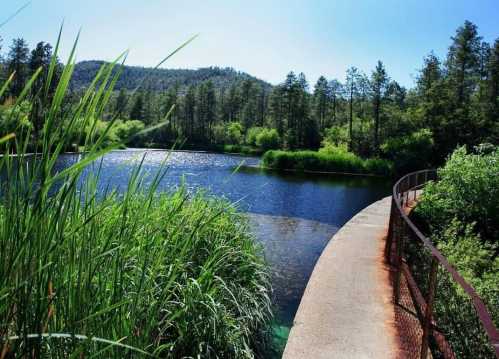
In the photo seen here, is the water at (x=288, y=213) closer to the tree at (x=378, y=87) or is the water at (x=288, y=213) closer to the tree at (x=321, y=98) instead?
the tree at (x=378, y=87)

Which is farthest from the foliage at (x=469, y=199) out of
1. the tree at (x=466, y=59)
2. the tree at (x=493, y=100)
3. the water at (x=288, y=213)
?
the tree at (x=466, y=59)

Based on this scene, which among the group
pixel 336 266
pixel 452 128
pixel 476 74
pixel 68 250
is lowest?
pixel 336 266

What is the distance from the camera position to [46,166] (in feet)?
3.21

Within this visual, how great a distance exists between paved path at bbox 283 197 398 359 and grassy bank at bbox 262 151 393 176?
105ft

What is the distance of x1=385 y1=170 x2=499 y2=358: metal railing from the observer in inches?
117

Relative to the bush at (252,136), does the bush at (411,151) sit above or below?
below

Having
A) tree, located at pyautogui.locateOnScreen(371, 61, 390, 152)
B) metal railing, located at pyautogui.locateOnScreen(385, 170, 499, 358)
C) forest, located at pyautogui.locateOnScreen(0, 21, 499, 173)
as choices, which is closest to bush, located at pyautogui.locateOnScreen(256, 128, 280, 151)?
forest, located at pyautogui.locateOnScreen(0, 21, 499, 173)

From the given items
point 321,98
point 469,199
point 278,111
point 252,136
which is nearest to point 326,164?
point 469,199

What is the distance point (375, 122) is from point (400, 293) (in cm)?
4932

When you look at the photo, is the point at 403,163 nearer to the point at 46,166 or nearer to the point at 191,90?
the point at 46,166

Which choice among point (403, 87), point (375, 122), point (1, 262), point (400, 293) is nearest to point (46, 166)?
point (1, 262)

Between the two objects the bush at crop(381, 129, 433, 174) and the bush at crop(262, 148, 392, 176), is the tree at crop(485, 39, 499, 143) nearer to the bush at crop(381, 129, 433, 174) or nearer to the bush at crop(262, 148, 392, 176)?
the bush at crop(381, 129, 433, 174)

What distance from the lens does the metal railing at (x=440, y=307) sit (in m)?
2.96

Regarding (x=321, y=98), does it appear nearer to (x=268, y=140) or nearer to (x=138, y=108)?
(x=268, y=140)
